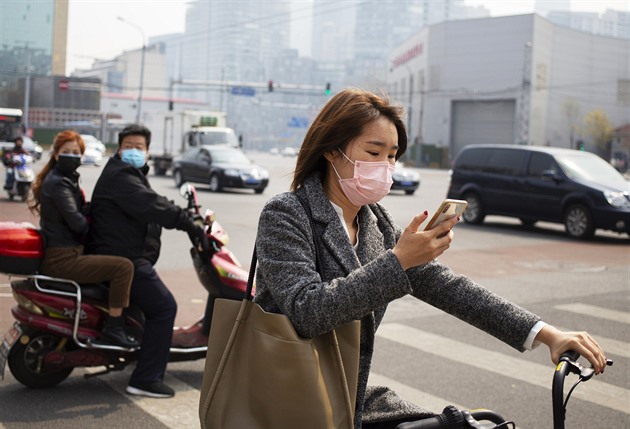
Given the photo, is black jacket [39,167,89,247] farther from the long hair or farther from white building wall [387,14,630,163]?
white building wall [387,14,630,163]

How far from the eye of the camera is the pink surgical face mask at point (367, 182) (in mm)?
2512

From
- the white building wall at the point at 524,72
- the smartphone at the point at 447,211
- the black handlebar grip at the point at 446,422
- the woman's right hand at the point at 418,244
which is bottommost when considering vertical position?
the black handlebar grip at the point at 446,422

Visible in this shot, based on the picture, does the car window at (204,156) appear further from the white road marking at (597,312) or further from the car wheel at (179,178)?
the white road marking at (597,312)

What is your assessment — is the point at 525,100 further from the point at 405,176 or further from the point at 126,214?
the point at 126,214

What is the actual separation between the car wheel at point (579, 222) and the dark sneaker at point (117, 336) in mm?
12638

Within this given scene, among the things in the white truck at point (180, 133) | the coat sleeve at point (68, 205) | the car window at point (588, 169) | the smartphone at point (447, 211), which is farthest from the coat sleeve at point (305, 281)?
the white truck at point (180, 133)

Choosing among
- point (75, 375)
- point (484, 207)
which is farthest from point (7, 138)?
point (75, 375)

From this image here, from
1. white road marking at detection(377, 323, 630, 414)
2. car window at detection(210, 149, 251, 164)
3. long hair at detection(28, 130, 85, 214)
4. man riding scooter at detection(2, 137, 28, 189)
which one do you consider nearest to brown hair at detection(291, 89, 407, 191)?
long hair at detection(28, 130, 85, 214)

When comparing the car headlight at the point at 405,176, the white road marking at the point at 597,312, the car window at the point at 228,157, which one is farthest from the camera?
the car headlight at the point at 405,176

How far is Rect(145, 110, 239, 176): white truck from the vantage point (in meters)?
34.9

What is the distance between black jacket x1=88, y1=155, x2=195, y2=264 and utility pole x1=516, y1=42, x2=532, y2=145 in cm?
7222

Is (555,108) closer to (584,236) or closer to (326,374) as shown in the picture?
(584,236)

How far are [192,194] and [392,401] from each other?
3.97 metres

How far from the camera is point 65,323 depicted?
5.64 m
